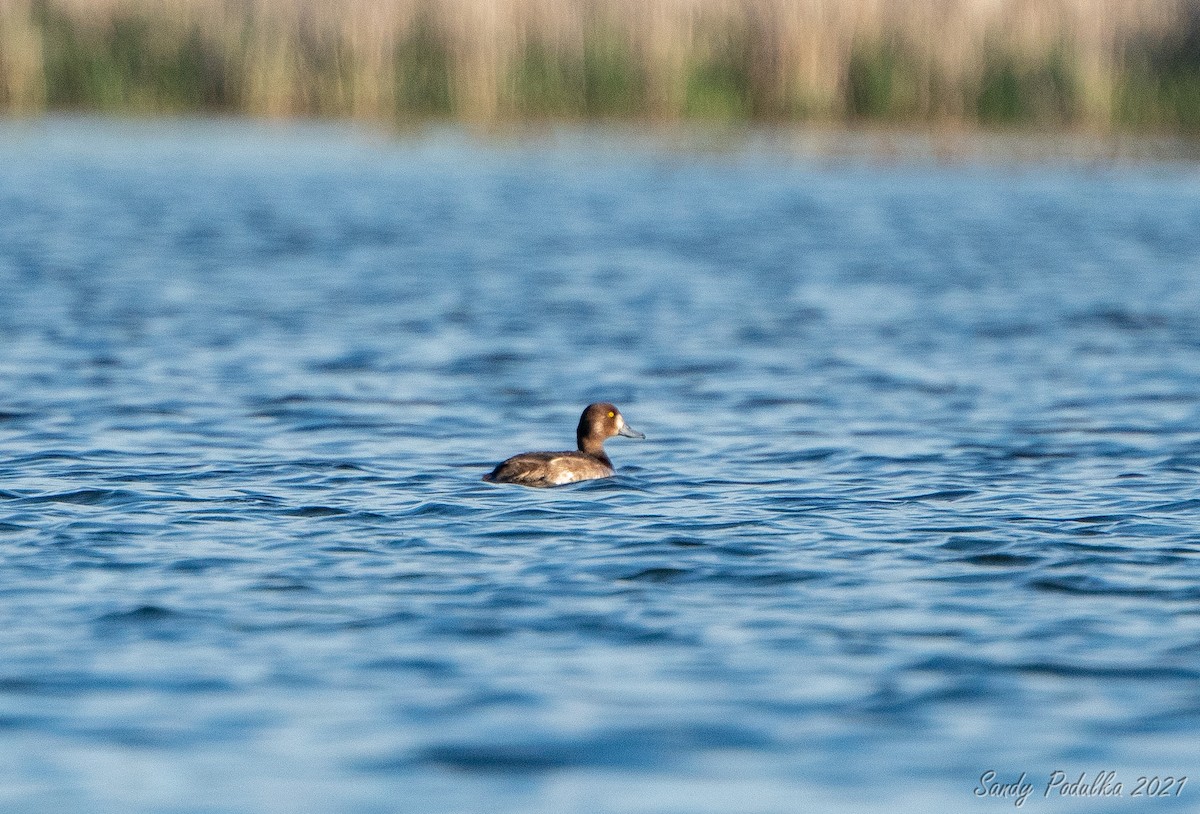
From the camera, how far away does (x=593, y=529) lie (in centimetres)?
888

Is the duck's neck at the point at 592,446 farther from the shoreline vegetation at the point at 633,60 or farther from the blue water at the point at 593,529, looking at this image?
the shoreline vegetation at the point at 633,60

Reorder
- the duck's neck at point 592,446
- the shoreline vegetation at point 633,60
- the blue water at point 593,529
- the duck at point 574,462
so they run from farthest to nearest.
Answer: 1. the shoreline vegetation at point 633,60
2. the duck's neck at point 592,446
3. the duck at point 574,462
4. the blue water at point 593,529

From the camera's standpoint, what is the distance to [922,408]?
12.9 metres

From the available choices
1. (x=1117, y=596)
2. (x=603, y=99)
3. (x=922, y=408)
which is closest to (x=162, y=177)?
(x=603, y=99)

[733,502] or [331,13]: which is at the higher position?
[331,13]

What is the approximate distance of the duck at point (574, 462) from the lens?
32.1ft

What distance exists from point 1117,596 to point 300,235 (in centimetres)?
1635

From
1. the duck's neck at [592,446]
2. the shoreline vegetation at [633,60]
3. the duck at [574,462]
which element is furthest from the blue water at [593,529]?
the shoreline vegetation at [633,60]

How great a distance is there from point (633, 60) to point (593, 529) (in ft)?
69.9

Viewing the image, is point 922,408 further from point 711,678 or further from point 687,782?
point 687,782

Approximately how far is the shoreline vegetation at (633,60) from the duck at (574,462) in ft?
60.9

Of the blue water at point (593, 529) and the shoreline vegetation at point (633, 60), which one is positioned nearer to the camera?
the blue water at point (593, 529)

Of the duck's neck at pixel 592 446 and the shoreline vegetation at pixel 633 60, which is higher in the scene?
the shoreline vegetation at pixel 633 60

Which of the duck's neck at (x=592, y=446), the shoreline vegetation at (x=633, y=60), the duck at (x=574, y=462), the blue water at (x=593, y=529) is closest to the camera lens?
the blue water at (x=593, y=529)
